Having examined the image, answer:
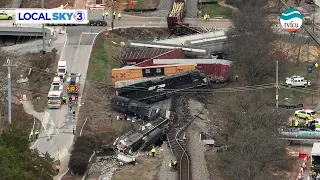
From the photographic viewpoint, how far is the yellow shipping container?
98000mm

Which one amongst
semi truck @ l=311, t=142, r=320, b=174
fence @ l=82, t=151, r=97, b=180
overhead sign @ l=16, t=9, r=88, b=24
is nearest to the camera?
semi truck @ l=311, t=142, r=320, b=174

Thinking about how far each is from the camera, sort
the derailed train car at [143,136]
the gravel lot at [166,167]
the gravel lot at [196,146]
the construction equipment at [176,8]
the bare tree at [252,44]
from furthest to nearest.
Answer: the construction equipment at [176,8]
the bare tree at [252,44]
the derailed train car at [143,136]
the gravel lot at [196,146]
the gravel lot at [166,167]

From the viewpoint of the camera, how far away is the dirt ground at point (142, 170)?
77.7m

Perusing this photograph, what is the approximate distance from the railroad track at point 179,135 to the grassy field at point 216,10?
93.3 ft

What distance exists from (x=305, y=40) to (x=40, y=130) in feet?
121

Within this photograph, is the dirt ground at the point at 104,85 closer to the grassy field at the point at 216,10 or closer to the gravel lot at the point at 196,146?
the gravel lot at the point at 196,146

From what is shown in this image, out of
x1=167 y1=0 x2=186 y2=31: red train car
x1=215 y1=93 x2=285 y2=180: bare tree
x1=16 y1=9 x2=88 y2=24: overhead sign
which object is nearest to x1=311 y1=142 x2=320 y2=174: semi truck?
x1=215 y1=93 x2=285 y2=180: bare tree

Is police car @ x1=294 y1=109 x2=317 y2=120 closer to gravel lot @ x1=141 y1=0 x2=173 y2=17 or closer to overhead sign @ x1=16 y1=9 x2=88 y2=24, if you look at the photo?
overhead sign @ x1=16 y1=9 x2=88 y2=24

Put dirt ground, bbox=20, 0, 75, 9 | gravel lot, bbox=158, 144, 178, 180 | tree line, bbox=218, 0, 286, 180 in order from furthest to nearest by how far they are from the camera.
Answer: dirt ground, bbox=20, 0, 75, 9, gravel lot, bbox=158, 144, 178, 180, tree line, bbox=218, 0, 286, 180

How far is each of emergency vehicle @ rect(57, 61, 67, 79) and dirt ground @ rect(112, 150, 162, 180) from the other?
19344 millimetres

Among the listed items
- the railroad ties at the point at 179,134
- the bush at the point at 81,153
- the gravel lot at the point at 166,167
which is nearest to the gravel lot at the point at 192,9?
the railroad ties at the point at 179,134

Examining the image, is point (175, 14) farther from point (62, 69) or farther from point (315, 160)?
point (315, 160)

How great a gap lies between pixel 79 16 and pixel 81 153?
108 ft

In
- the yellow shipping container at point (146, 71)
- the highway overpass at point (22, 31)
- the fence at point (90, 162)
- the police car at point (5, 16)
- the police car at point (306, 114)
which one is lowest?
the fence at point (90, 162)
